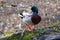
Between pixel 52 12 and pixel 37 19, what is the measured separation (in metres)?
1.85

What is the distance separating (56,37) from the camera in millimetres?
4797

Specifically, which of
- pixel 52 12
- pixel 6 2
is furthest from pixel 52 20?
pixel 6 2

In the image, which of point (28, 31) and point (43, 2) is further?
point (43, 2)

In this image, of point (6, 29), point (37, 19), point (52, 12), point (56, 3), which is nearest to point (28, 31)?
point (37, 19)

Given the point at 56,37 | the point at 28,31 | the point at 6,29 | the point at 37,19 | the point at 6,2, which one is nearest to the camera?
the point at 56,37

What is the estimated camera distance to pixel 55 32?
5000 millimetres

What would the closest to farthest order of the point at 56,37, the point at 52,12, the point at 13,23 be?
1. the point at 56,37
2. the point at 13,23
3. the point at 52,12

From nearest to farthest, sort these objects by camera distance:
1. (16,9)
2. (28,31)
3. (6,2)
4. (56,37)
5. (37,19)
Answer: (56,37) → (28,31) → (37,19) → (16,9) → (6,2)

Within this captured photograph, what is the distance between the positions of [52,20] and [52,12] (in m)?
0.78

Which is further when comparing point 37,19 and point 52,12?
point 52,12

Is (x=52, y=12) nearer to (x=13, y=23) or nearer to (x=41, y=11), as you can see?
(x=41, y=11)

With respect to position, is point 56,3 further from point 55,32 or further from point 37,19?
point 55,32

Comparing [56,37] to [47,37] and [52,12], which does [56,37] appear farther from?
[52,12]

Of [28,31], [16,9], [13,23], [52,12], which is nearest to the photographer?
[28,31]
